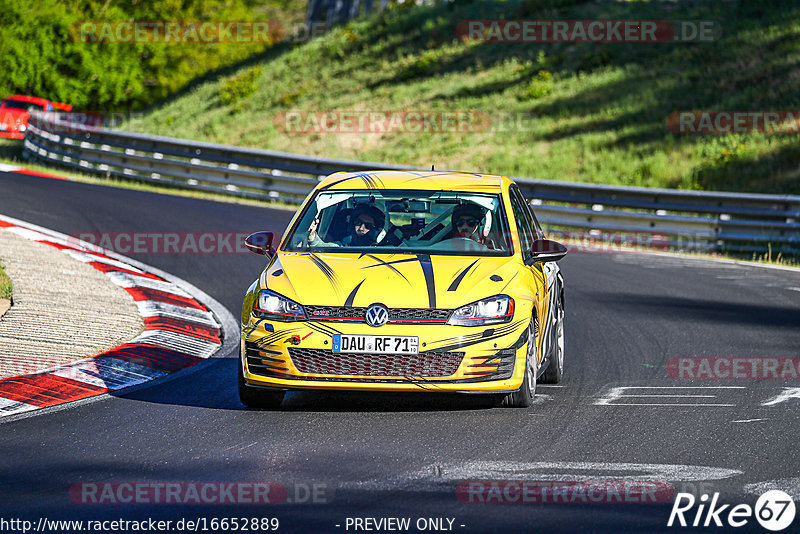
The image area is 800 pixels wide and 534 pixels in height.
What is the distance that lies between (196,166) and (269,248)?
58.6ft

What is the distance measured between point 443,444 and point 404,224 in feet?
7.70

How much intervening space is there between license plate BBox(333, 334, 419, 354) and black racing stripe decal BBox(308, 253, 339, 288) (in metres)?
0.45

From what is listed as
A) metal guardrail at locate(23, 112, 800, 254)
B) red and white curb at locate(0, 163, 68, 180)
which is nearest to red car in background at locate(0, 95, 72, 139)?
metal guardrail at locate(23, 112, 800, 254)

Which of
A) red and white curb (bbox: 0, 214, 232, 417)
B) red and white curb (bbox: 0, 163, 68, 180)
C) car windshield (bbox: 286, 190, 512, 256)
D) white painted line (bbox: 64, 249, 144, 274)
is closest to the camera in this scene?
red and white curb (bbox: 0, 214, 232, 417)

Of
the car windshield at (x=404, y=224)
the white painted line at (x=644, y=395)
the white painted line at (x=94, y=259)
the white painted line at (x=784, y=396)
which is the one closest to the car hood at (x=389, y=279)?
the car windshield at (x=404, y=224)

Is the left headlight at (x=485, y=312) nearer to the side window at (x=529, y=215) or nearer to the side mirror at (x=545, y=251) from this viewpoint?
the side mirror at (x=545, y=251)

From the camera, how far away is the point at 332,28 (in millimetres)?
53875

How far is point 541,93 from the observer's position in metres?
40.2

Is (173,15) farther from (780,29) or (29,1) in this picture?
(780,29)

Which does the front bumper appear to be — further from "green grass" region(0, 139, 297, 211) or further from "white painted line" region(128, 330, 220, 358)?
"green grass" region(0, 139, 297, 211)

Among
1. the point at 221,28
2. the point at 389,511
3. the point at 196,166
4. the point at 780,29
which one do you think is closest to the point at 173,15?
the point at 221,28

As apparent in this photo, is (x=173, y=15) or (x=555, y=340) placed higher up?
(x=173, y=15)

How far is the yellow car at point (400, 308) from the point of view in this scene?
7621 mm

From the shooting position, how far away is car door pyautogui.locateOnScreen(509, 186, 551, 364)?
8.48 metres
